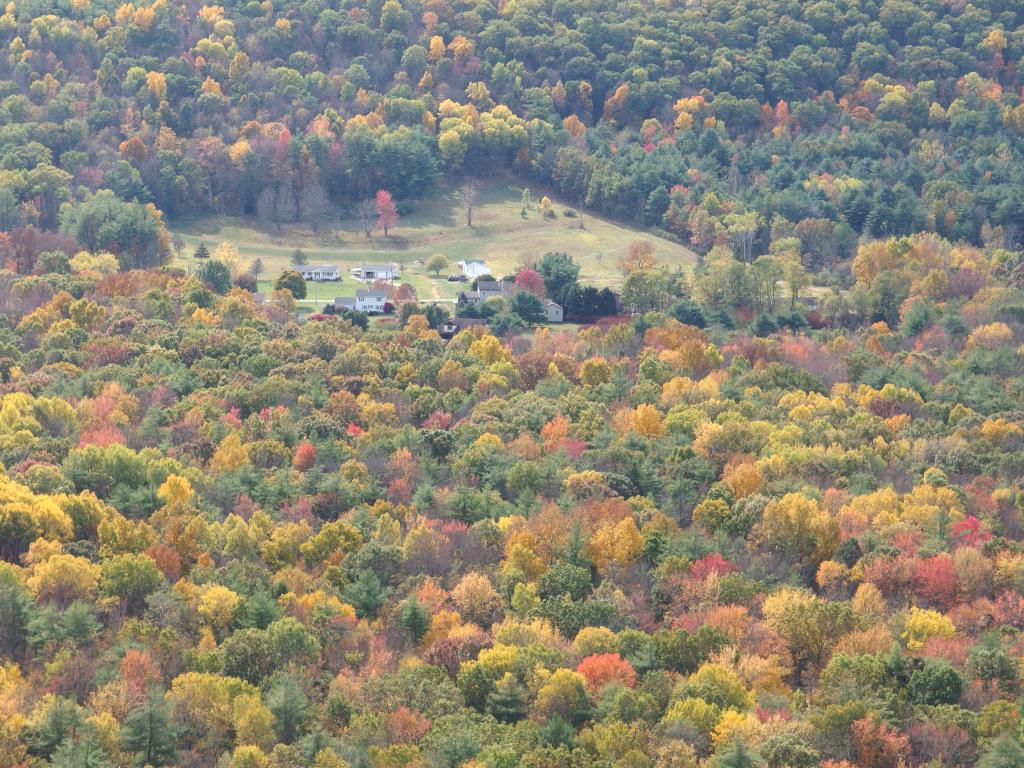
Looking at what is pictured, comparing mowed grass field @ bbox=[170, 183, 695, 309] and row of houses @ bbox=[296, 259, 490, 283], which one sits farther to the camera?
mowed grass field @ bbox=[170, 183, 695, 309]

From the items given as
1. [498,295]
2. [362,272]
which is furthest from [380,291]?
[362,272]

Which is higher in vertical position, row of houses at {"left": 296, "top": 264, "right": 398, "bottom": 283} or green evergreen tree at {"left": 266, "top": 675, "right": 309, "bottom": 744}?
row of houses at {"left": 296, "top": 264, "right": 398, "bottom": 283}

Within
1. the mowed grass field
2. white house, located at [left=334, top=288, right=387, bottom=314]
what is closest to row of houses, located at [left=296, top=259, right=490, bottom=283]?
the mowed grass field

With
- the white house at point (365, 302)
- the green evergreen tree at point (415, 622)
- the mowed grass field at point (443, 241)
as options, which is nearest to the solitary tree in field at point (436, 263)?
the mowed grass field at point (443, 241)

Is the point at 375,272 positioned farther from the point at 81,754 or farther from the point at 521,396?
the point at 81,754

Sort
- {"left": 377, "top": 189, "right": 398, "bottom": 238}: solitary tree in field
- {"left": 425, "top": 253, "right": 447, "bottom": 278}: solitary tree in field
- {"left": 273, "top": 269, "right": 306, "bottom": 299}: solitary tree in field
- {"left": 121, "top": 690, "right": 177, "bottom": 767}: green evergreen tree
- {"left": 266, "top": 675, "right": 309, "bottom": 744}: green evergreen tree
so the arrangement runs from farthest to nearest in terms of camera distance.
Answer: {"left": 377, "top": 189, "right": 398, "bottom": 238}: solitary tree in field, {"left": 425, "top": 253, "right": 447, "bottom": 278}: solitary tree in field, {"left": 273, "top": 269, "right": 306, "bottom": 299}: solitary tree in field, {"left": 266, "top": 675, "right": 309, "bottom": 744}: green evergreen tree, {"left": 121, "top": 690, "right": 177, "bottom": 767}: green evergreen tree

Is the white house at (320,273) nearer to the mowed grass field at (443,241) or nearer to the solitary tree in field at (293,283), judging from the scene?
the mowed grass field at (443,241)

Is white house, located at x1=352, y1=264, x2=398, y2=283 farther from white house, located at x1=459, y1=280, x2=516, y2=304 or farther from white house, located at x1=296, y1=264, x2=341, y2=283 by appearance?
white house, located at x1=459, y1=280, x2=516, y2=304
